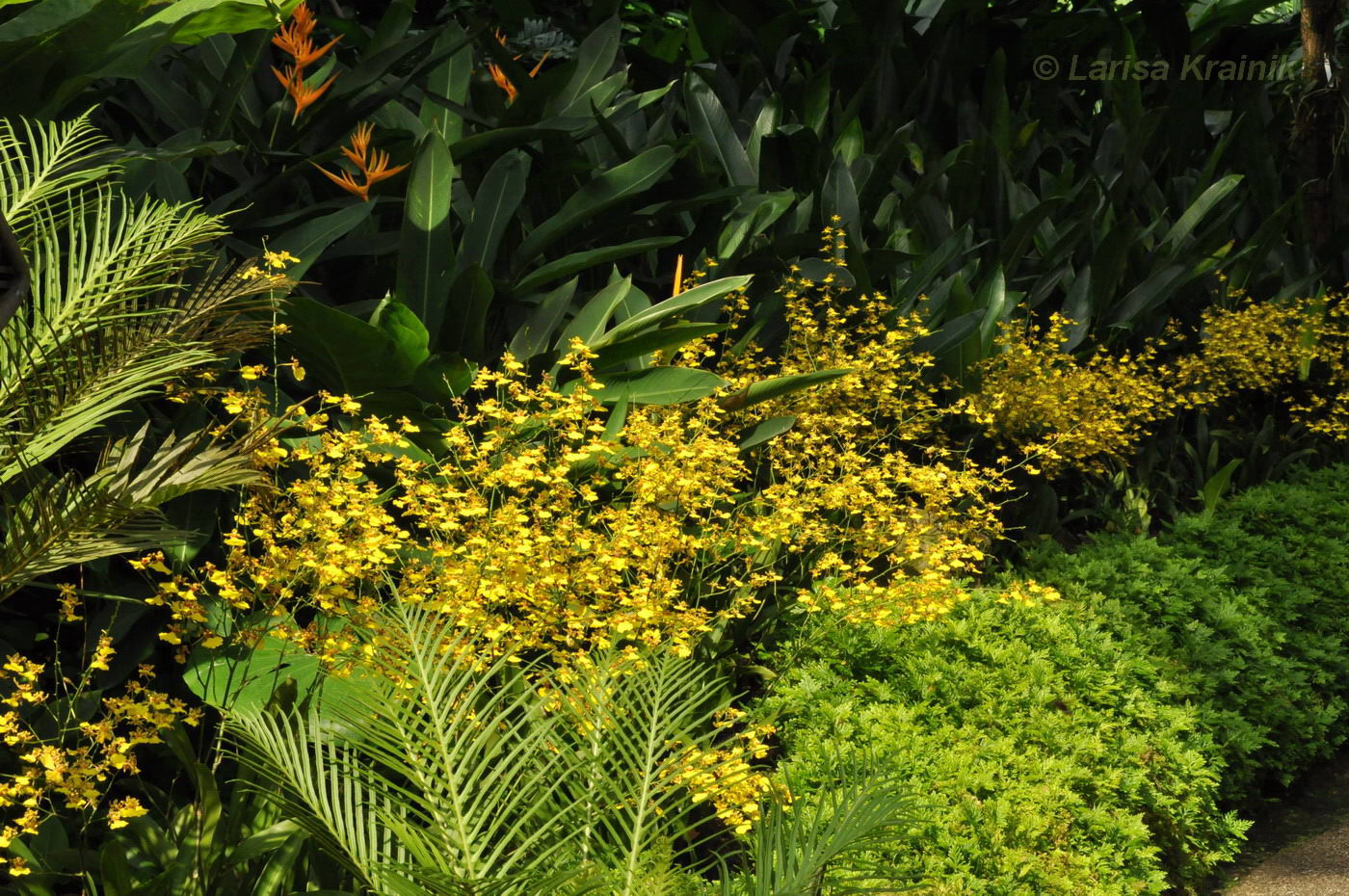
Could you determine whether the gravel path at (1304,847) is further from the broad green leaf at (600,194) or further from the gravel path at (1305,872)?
the broad green leaf at (600,194)

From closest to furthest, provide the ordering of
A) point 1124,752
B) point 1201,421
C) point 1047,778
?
point 1047,778, point 1124,752, point 1201,421

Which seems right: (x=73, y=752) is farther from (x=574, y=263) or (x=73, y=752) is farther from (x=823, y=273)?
(x=823, y=273)

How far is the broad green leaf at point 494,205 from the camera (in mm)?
3594

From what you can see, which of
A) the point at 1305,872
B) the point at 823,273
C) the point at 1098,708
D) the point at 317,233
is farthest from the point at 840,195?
the point at 1305,872

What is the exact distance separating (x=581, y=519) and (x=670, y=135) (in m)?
1.86

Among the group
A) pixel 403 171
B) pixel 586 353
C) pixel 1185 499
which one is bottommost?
pixel 1185 499

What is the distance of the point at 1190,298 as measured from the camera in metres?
5.73

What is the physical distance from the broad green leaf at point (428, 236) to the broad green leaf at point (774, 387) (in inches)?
32.9

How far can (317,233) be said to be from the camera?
3.18 metres

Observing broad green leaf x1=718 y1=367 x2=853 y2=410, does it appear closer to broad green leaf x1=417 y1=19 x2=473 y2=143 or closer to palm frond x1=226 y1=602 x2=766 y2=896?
palm frond x1=226 y1=602 x2=766 y2=896

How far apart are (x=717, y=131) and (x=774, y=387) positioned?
1677 mm

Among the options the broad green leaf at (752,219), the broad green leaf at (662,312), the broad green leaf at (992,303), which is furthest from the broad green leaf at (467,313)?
the broad green leaf at (992,303)

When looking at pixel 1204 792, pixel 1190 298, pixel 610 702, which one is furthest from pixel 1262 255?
pixel 610 702

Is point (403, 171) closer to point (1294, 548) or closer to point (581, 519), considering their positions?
point (581, 519)
